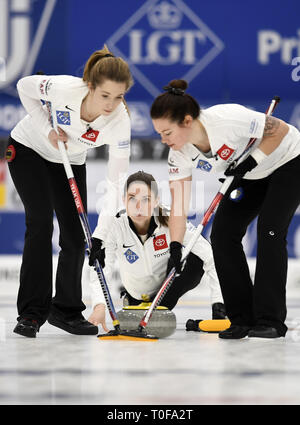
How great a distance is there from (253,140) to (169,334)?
826mm

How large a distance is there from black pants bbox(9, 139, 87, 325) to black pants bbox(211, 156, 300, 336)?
0.61 m

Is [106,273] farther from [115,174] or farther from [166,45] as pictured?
[166,45]

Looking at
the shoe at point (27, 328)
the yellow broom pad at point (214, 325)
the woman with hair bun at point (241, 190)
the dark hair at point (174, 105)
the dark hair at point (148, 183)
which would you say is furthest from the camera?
the dark hair at point (148, 183)

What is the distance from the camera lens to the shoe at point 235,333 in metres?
2.65

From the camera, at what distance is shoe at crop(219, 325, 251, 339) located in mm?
2648

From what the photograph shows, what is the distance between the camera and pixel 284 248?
8.74 ft

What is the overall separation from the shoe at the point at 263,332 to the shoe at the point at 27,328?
2.69 ft

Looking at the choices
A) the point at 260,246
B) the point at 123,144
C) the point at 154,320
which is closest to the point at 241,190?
the point at 260,246

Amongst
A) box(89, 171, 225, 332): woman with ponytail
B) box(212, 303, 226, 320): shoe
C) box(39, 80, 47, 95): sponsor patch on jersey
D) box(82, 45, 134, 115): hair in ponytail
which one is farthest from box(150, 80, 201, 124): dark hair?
box(212, 303, 226, 320): shoe

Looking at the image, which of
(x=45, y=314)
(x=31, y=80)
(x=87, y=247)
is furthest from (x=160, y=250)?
(x=31, y=80)

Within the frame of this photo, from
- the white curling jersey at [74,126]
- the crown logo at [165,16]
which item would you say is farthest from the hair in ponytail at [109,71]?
the crown logo at [165,16]

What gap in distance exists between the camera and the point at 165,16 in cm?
560

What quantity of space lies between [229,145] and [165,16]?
3346mm

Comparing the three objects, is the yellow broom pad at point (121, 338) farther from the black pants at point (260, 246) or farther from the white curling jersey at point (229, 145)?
the white curling jersey at point (229, 145)
